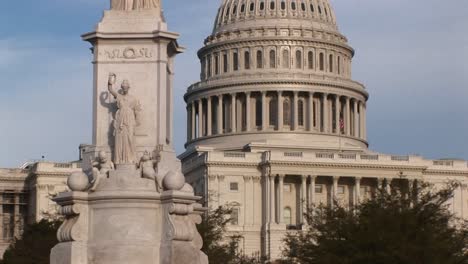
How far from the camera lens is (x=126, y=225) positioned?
33188 millimetres

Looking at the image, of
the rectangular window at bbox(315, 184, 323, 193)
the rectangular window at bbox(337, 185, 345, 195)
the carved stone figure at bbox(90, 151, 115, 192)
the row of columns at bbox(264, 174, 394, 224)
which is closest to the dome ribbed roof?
the rectangular window at bbox(337, 185, 345, 195)

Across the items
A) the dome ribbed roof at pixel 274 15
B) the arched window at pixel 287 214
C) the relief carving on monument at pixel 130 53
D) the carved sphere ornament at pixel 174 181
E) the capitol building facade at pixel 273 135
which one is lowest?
the carved sphere ornament at pixel 174 181

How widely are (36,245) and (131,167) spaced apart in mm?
41810

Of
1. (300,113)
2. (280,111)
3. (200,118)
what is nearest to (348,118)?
(300,113)

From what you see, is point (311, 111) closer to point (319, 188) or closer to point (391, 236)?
point (319, 188)

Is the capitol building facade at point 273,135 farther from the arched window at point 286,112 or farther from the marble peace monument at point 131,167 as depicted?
the marble peace monument at point 131,167

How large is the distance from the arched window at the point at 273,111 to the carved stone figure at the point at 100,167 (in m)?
141

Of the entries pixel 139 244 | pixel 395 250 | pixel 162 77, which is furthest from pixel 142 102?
pixel 395 250

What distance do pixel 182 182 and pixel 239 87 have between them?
143562 mm

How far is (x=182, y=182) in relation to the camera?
33.0 m

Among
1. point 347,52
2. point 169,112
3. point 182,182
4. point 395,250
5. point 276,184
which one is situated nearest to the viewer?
point 182,182

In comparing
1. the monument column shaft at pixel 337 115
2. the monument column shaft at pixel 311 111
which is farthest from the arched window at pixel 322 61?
the monument column shaft at pixel 311 111

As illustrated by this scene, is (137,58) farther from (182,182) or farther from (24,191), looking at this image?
(24,191)

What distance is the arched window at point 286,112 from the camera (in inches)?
6919
